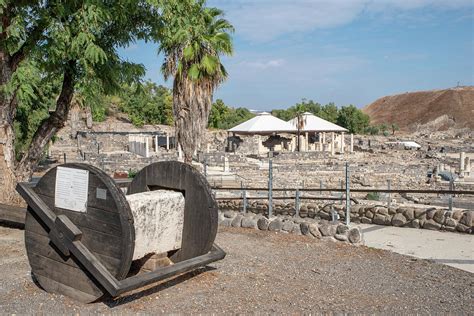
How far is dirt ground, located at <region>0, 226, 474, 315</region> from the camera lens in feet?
15.4

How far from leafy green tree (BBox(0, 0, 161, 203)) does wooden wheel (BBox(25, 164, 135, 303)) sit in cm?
314

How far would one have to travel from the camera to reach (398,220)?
1037 centimetres

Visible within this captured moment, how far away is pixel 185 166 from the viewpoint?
18.3 feet

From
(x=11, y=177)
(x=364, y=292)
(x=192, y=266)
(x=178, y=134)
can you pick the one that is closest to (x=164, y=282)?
(x=192, y=266)

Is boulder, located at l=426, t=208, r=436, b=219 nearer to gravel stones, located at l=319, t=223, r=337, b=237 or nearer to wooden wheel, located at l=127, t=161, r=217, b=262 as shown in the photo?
gravel stones, located at l=319, t=223, r=337, b=237

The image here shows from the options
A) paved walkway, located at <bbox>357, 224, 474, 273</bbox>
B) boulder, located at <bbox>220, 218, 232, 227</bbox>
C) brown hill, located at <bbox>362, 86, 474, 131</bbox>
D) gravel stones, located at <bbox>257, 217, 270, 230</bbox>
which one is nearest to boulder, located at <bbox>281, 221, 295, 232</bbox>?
gravel stones, located at <bbox>257, 217, 270, 230</bbox>

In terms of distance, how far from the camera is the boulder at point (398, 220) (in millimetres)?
10281

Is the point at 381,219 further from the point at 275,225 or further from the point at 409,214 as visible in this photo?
the point at 275,225

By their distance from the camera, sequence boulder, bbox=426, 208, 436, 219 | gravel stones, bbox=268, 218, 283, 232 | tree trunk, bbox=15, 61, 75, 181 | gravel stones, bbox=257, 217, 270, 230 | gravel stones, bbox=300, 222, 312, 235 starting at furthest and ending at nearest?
boulder, bbox=426, 208, 436, 219, tree trunk, bbox=15, 61, 75, 181, gravel stones, bbox=257, 217, 270, 230, gravel stones, bbox=268, 218, 283, 232, gravel stones, bbox=300, 222, 312, 235

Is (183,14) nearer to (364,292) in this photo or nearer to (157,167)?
(157,167)

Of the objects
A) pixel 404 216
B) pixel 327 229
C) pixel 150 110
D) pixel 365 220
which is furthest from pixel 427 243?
pixel 150 110

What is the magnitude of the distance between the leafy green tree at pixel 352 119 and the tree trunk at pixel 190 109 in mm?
57227

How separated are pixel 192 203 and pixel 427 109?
116900 mm

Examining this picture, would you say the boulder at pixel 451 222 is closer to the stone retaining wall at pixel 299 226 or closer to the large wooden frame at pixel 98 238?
the stone retaining wall at pixel 299 226
